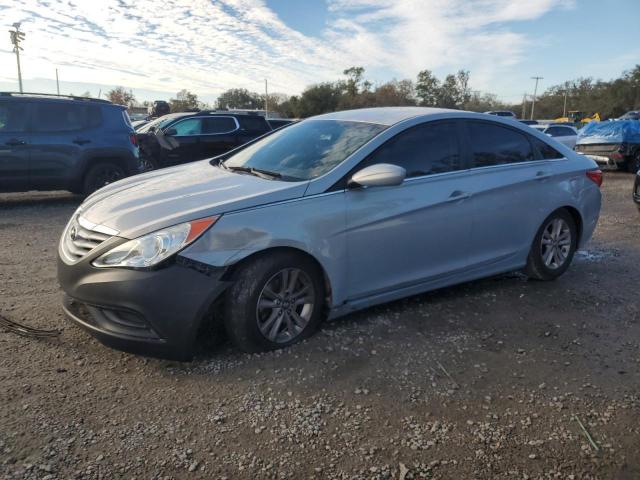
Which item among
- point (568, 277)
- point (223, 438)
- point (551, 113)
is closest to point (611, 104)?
point (551, 113)

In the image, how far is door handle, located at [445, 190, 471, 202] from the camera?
4.11m

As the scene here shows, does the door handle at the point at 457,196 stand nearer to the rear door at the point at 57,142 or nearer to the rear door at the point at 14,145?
the rear door at the point at 57,142

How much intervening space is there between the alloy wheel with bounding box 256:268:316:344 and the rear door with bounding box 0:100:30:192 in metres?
6.82

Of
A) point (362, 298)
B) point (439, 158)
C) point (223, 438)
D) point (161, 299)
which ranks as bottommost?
point (223, 438)

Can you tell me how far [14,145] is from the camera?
8.26 metres

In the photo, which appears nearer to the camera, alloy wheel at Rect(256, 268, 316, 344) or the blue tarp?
alloy wheel at Rect(256, 268, 316, 344)

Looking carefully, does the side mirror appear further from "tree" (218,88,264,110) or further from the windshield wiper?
"tree" (218,88,264,110)

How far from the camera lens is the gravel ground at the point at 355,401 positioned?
2.47 m

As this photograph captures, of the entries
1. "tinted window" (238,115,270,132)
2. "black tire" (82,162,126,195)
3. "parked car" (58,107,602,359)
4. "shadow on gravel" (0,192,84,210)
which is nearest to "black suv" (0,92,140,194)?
"black tire" (82,162,126,195)

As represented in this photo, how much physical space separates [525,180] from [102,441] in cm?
387

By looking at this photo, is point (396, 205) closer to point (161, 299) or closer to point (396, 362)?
point (396, 362)

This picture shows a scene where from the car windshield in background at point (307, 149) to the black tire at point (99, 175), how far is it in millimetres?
5324

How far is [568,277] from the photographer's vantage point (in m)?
5.25

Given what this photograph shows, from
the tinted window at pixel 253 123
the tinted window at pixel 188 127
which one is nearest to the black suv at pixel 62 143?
the tinted window at pixel 188 127
